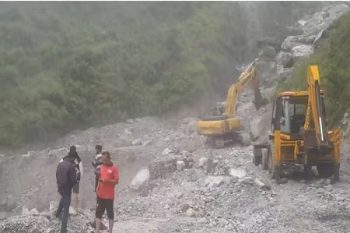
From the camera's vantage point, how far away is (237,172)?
1385 centimetres

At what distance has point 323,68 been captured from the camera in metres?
17.7

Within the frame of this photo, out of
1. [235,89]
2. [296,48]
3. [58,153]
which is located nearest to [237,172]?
[235,89]

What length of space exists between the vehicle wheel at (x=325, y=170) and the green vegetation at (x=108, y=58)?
51.2 feet

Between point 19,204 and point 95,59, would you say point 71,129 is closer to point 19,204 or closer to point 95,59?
point 95,59

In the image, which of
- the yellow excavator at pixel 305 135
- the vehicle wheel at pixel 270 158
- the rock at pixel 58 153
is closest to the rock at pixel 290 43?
the rock at pixel 58 153

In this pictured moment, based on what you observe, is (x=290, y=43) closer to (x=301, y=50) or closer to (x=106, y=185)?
(x=301, y=50)

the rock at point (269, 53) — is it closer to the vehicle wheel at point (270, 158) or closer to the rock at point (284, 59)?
the rock at point (284, 59)

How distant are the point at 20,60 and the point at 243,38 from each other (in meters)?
15.0

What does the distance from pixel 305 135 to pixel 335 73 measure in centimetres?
538

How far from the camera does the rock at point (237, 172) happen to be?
44.0ft

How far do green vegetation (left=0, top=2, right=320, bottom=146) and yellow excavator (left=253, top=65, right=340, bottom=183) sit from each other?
593 inches

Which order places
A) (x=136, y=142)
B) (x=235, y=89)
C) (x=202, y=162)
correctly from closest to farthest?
1. (x=202, y=162)
2. (x=235, y=89)
3. (x=136, y=142)

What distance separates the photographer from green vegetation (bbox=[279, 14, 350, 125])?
656 inches

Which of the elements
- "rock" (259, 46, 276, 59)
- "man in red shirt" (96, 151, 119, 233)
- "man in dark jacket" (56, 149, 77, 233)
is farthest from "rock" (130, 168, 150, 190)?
"rock" (259, 46, 276, 59)
